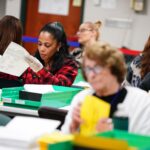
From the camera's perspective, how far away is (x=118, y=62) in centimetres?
243

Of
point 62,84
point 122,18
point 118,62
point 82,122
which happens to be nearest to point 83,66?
point 118,62

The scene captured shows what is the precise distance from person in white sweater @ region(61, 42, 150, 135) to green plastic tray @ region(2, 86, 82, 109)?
1.02 meters

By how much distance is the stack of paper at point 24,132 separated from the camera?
6.66ft

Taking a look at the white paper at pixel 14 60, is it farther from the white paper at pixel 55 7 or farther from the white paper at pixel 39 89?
the white paper at pixel 55 7

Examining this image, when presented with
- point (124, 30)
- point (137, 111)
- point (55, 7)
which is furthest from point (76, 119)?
point (55, 7)

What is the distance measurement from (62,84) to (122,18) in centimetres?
438

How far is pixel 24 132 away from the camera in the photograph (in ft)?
6.99

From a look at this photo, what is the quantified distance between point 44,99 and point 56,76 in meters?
0.74

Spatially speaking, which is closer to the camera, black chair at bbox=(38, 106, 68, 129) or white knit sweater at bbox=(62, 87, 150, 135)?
white knit sweater at bbox=(62, 87, 150, 135)

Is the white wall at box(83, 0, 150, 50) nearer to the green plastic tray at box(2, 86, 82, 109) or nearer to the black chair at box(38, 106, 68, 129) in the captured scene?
the green plastic tray at box(2, 86, 82, 109)

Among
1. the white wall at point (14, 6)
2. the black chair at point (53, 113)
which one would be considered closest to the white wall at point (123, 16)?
the white wall at point (14, 6)

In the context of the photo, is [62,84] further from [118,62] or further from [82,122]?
[82,122]

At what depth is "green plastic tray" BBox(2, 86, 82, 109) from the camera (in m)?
3.72

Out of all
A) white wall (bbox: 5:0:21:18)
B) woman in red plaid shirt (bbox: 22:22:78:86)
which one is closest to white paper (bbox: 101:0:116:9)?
white wall (bbox: 5:0:21:18)
